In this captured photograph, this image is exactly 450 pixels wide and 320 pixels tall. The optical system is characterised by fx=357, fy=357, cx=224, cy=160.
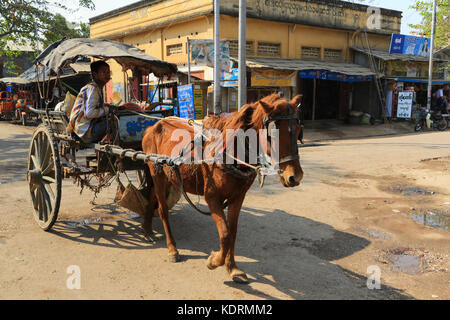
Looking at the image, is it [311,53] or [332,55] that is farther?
[332,55]

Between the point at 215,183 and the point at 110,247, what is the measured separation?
187 centimetres

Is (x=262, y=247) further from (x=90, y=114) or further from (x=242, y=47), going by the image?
(x=242, y=47)

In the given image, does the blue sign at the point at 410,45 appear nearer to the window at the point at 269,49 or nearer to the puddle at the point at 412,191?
the window at the point at 269,49

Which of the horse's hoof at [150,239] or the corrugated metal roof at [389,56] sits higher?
the corrugated metal roof at [389,56]

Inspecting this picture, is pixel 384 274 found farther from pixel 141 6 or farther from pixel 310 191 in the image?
pixel 141 6

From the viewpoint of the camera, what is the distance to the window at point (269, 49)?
18172 millimetres

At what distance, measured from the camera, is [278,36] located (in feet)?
60.9

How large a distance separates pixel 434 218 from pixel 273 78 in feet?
39.5

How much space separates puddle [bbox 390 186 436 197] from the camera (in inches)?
278

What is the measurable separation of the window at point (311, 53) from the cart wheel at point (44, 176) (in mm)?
16969

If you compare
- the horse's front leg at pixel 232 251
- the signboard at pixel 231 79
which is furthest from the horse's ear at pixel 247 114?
the signboard at pixel 231 79

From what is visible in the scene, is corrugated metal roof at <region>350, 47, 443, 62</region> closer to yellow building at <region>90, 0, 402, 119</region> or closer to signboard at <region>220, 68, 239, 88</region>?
yellow building at <region>90, 0, 402, 119</region>

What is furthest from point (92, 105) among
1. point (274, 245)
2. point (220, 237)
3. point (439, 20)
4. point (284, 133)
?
point (439, 20)

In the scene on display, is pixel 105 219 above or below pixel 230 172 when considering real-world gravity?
below
